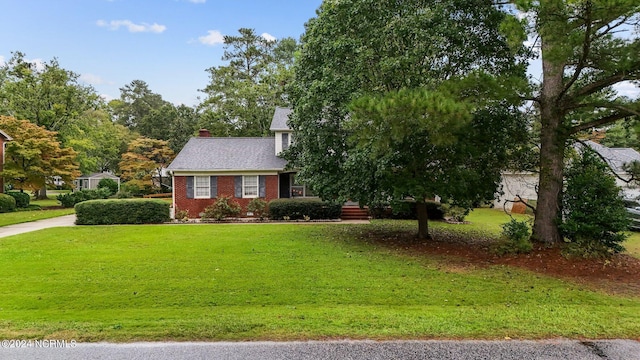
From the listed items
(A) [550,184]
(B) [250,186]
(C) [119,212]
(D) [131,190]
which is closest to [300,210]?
(B) [250,186]

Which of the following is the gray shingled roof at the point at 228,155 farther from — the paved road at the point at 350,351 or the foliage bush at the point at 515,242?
the paved road at the point at 350,351

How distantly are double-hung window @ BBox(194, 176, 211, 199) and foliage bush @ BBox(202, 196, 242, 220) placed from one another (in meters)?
1.30

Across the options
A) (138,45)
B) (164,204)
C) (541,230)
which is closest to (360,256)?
(541,230)

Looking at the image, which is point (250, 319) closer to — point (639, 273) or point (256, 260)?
point (256, 260)

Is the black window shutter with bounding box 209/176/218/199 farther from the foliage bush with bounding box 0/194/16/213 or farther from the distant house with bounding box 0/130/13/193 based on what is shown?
the distant house with bounding box 0/130/13/193

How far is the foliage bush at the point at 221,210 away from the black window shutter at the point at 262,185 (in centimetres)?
157

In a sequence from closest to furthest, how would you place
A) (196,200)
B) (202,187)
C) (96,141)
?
(196,200)
(202,187)
(96,141)

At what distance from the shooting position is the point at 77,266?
7.53 meters

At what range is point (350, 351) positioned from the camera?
365 cm

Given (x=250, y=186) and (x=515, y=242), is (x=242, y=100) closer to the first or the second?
(x=250, y=186)

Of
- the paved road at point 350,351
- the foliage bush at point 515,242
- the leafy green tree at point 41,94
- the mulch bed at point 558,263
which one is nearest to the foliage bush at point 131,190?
the leafy green tree at point 41,94

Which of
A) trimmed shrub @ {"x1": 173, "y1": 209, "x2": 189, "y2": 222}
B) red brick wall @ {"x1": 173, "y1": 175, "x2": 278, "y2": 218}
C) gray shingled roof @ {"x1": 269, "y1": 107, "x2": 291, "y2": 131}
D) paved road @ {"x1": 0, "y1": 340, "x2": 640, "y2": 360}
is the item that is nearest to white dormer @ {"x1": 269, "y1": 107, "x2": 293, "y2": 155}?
gray shingled roof @ {"x1": 269, "y1": 107, "x2": 291, "y2": 131}

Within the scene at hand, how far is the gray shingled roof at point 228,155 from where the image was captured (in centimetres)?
1755

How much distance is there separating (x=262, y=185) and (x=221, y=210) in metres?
2.55
